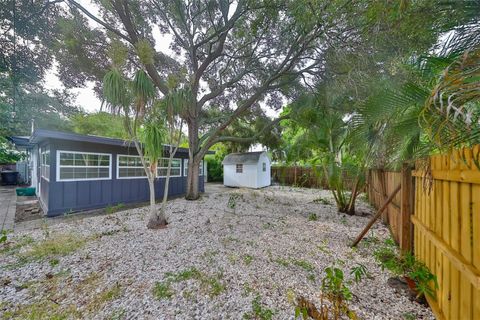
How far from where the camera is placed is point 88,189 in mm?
6129

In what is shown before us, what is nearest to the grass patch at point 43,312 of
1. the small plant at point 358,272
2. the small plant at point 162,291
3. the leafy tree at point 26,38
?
the small plant at point 162,291

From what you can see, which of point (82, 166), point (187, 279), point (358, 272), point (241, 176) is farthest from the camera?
point (241, 176)

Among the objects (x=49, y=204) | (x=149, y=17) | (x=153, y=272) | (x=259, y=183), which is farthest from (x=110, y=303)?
(x=259, y=183)

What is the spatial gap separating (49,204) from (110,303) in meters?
5.19

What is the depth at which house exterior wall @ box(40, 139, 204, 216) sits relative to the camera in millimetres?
5391

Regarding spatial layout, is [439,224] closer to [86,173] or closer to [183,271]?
[183,271]

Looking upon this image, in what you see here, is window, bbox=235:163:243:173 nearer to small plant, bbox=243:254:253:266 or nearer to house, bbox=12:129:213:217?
house, bbox=12:129:213:217

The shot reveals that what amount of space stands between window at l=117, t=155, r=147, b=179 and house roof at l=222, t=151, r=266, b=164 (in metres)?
6.89

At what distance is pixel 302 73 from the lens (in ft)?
22.8

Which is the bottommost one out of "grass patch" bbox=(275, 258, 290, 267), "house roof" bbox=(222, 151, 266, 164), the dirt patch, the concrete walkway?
the dirt patch

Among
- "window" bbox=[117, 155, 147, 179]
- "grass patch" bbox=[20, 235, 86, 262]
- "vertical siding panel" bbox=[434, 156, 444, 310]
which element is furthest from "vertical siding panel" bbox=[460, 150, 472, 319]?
"window" bbox=[117, 155, 147, 179]

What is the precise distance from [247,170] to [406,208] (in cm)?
A: 1045

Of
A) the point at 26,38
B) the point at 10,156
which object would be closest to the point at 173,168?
the point at 26,38

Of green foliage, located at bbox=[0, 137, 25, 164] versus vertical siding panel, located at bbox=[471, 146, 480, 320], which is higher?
green foliage, located at bbox=[0, 137, 25, 164]
